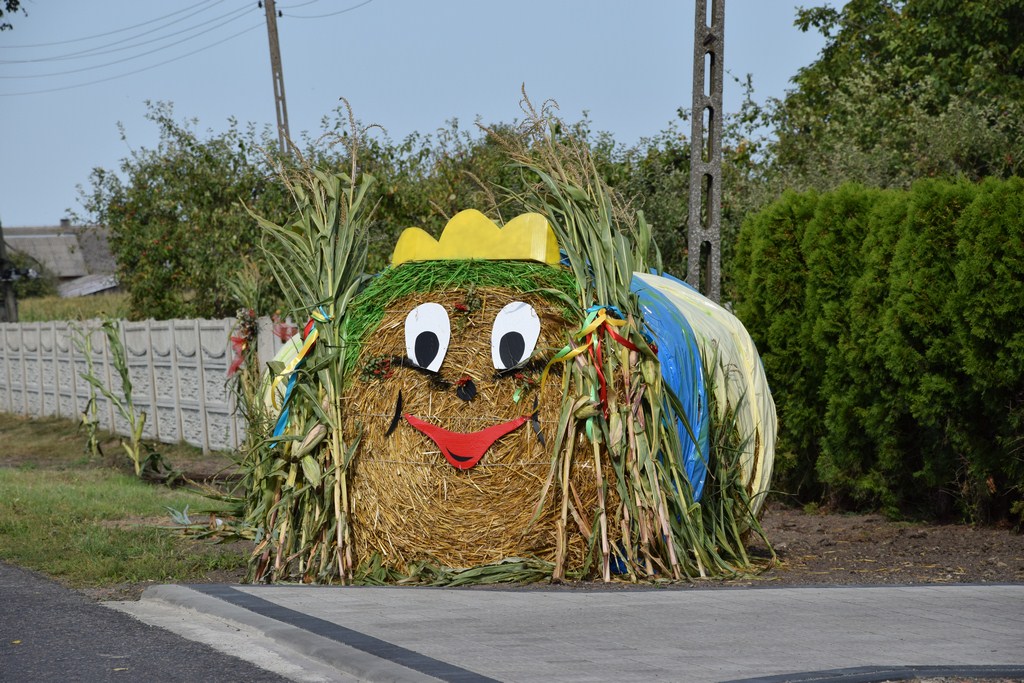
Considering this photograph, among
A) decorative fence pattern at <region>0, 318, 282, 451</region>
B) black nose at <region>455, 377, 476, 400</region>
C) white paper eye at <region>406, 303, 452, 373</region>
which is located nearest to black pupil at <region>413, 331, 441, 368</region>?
white paper eye at <region>406, 303, 452, 373</region>

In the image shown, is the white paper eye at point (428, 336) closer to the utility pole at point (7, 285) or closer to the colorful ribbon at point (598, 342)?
the colorful ribbon at point (598, 342)

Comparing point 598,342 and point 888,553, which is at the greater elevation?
point 598,342

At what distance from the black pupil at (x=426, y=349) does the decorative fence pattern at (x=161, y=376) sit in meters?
5.44

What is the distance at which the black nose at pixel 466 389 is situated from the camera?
755 centimetres

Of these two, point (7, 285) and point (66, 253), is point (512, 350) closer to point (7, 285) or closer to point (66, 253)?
point (7, 285)

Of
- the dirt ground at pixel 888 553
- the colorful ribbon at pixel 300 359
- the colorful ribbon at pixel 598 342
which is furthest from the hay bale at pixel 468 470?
the dirt ground at pixel 888 553

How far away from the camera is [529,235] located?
25.0ft

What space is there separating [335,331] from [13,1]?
22779 mm

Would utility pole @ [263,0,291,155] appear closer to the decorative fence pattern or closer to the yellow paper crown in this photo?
the decorative fence pattern

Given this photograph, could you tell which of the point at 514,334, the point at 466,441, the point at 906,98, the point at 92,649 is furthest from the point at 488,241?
the point at 906,98

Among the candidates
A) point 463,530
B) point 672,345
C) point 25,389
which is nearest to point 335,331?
point 463,530

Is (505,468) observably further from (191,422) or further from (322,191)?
(191,422)

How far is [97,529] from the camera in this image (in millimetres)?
9859

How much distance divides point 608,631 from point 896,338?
15.0ft
